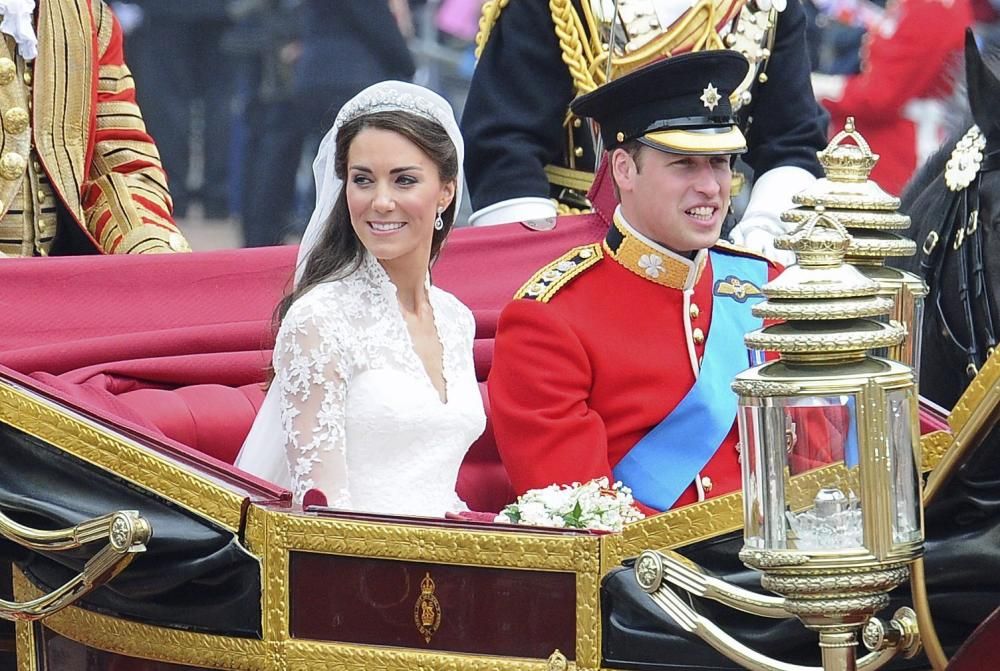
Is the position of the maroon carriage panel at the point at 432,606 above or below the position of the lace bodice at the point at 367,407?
below

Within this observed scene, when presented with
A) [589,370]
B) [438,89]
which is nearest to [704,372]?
[589,370]

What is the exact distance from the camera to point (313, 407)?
319cm

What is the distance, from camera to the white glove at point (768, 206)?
4281 mm

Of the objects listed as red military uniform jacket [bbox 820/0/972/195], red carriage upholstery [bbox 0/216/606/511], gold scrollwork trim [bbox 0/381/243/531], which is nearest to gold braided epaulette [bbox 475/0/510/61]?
red carriage upholstery [bbox 0/216/606/511]

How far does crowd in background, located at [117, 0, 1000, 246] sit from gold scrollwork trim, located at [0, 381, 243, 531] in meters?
3.88

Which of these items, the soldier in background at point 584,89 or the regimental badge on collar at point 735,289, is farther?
the soldier in background at point 584,89

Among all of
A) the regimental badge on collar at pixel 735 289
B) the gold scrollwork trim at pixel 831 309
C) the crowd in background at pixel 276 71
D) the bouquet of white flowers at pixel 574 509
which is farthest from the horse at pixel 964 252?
the crowd in background at pixel 276 71

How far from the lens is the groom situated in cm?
313

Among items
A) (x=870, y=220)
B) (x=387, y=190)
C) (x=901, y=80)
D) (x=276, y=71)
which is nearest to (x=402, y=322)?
(x=387, y=190)

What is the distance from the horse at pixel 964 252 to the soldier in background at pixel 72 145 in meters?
1.40

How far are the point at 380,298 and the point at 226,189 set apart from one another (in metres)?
4.68

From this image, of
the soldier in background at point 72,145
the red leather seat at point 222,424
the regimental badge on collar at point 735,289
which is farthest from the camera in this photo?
the soldier in background at point 72,145

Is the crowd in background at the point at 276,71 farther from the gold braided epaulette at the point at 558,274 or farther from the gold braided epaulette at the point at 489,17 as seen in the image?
the gold braided epaulette at the point at 558,274

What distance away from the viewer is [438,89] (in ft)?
26.1
